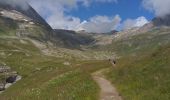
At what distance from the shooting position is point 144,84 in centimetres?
2883

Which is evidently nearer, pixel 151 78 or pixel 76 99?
pixel 76 99

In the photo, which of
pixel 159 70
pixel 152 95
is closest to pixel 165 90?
pixel 152 95

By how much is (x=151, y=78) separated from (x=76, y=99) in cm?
795

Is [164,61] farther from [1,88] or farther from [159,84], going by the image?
[1,88]

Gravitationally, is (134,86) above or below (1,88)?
above

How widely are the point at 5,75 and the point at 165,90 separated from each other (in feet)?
422

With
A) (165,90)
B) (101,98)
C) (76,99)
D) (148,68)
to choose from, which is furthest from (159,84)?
(148,68)

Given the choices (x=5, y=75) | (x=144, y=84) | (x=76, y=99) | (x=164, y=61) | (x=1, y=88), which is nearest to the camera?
(x=76, y=99)

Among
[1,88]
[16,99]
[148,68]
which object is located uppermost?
[148,68]

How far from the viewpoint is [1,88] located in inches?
4786

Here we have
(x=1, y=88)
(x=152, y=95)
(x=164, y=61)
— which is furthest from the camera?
(x=1, y=88)

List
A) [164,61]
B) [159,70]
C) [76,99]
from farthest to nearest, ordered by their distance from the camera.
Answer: [164,61] < [159,70] < [76,99]

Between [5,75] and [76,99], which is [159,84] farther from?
[5,75]

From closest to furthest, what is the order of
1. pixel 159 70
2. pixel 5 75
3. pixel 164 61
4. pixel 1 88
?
pixel 159 70
pixel 164 61
pixel 1 88
pixel 5 75
